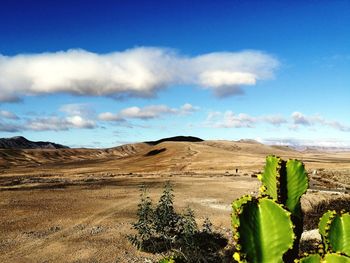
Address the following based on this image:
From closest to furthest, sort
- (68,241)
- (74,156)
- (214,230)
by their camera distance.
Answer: (68,241), (214,230), (74,156)

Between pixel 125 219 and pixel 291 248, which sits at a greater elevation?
pixel 291 248

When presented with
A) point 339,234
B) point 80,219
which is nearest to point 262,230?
point 339,234

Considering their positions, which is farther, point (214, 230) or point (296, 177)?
point (214, 230)

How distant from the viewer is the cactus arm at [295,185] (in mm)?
4625

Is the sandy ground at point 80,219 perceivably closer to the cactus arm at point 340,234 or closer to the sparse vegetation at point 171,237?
the sparse vegetation at point 171,237

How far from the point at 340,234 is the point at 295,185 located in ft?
2.37

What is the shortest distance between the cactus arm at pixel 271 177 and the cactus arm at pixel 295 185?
0.15 m

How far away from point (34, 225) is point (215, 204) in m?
13.2

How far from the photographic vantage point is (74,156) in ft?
634

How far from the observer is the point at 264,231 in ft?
12.2

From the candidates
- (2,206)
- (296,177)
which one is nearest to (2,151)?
(2,206)

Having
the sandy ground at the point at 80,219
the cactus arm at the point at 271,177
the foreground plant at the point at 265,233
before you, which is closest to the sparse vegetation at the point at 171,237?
the sandy ground at the point at 80,219

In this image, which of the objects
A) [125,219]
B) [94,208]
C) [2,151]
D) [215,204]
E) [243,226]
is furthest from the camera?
[2,151]

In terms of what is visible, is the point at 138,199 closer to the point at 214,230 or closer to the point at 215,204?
the point at 215,204
